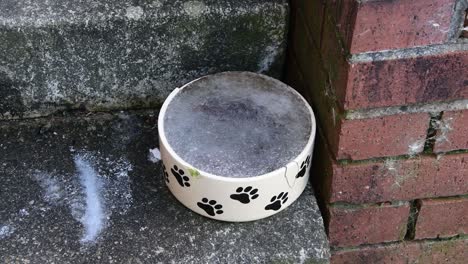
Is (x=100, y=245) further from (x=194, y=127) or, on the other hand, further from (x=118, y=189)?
(x=194, y=127)

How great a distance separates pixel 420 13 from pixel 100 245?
0.63 metres

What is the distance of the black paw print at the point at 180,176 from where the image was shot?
3.62 ft

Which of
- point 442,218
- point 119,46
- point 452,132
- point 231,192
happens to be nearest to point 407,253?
point 442,218

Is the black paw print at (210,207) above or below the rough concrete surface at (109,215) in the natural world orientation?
above

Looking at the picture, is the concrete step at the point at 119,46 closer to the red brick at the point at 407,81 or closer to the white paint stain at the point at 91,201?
the white paint stain at the point at 91,201

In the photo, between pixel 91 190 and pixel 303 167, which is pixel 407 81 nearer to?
pixel 303 167

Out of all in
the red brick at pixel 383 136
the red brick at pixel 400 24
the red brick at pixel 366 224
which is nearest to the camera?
the red brick at pixel 400 24

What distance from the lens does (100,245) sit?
111cm

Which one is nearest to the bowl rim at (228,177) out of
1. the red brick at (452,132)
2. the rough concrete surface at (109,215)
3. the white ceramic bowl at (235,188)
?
the white ceramic bowl at (235,188)

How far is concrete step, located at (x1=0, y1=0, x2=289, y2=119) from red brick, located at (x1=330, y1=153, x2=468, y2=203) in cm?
34

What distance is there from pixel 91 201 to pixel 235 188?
11.2 inches

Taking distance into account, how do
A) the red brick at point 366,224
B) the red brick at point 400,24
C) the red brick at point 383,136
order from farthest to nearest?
the red brick at point 366,224 → the red brick at point 383,136 → the red brick at point 400,24

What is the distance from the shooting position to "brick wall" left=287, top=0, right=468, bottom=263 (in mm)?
963

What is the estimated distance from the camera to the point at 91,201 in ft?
3.90
